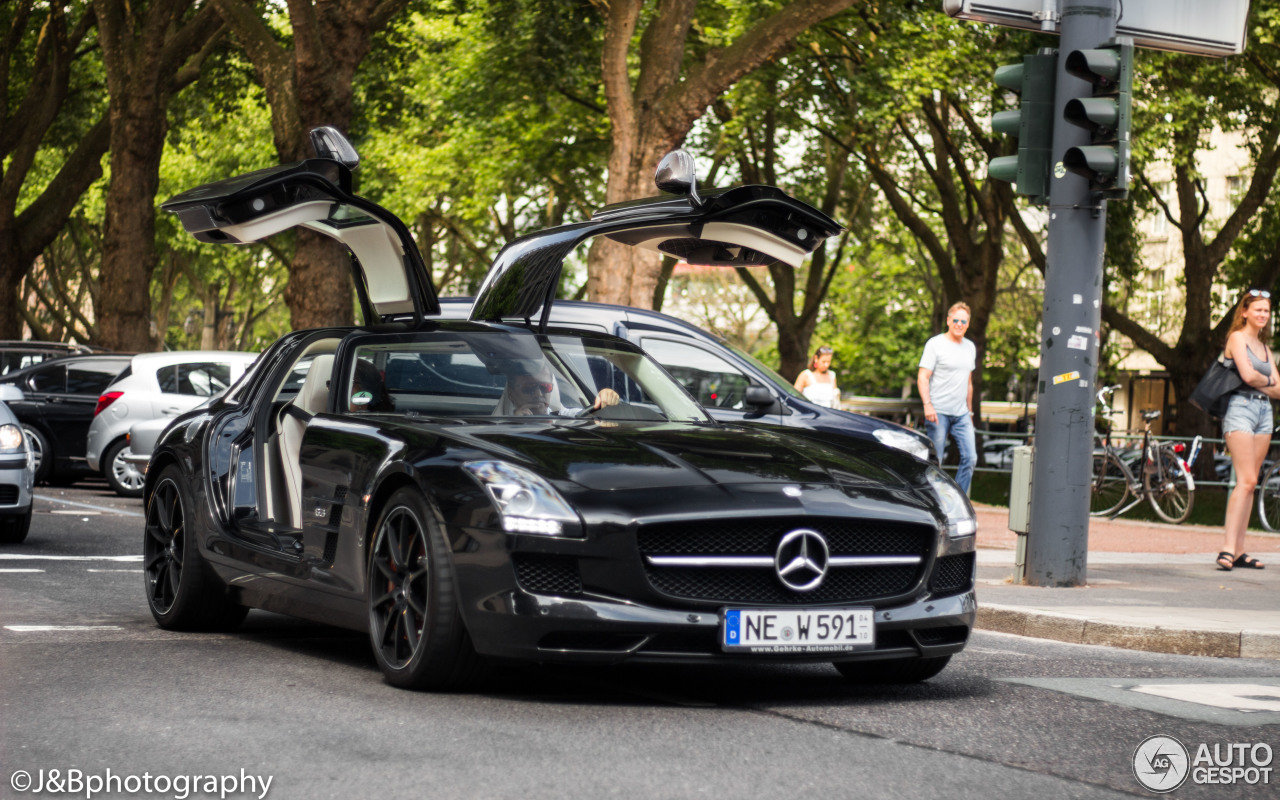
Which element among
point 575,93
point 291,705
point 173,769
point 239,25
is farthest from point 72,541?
point 575,93

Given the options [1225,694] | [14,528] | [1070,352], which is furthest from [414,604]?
[14,528]

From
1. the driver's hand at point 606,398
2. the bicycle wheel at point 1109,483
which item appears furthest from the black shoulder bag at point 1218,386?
Result: the bicycle wheel at point 1109,483

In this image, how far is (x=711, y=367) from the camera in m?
12.0

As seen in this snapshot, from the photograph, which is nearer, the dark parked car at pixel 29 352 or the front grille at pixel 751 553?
the front grille at pixel 751 553

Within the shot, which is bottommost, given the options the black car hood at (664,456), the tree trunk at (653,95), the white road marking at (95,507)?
the white road marking at (95,507)

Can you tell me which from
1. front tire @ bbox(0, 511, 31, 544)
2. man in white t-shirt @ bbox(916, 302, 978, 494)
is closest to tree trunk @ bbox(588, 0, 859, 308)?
man in white t-shirt @ bbox(916, 302, 978, 494)

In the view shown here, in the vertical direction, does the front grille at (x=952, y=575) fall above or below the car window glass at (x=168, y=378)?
below

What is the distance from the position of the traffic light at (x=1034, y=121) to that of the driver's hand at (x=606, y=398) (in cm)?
449

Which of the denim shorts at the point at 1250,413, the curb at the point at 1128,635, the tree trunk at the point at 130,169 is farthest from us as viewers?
the tree trunk at the point at 130,169

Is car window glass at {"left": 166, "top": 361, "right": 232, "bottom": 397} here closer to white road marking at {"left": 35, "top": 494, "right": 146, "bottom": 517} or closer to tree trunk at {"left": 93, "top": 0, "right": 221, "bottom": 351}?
white road marking at {"left": 35, "top": 494, "right": 146, "bottom": 517}

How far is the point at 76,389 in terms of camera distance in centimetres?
1925

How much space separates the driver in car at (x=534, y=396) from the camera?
6539 mm

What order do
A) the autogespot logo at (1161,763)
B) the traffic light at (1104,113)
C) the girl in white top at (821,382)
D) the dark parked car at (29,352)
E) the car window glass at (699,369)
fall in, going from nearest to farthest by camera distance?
1. the autogespot logo at (1161,763)
2. the traffic light at (1104,113)
3. the car window glass at (699,369)
4. the girl in white top at (821,382)
5. the dark parked car at (29,352)

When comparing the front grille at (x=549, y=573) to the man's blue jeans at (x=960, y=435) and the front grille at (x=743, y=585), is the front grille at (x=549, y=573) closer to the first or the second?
the front grille at (x=743, y=585)
